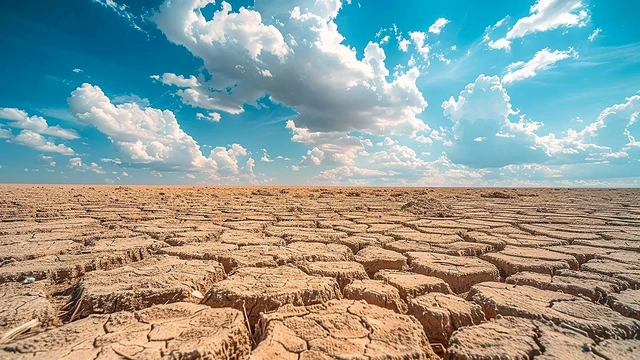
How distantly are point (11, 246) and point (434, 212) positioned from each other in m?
5.47

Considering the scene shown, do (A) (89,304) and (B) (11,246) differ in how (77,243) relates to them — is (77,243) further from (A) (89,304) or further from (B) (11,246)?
(A) (89,304)

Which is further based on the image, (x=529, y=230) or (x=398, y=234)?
(x=529, y=230)

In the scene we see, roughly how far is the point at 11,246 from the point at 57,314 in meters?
1.77

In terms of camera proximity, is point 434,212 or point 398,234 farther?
point 434,212

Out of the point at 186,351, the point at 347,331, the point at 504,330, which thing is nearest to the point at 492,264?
the point at 504,330

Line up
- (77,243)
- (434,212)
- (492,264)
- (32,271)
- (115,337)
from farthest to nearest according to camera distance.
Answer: (434,212)
(77,243)
(492,264)
(32,271)
(115,337)

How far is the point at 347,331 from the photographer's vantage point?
1184 millimetres

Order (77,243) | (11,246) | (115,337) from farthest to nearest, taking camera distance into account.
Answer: (77,243), (11,246), (115,337)

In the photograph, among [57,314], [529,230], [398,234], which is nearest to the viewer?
[57,314]

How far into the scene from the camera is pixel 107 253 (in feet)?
7.54

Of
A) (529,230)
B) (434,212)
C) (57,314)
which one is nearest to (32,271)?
(57,314)

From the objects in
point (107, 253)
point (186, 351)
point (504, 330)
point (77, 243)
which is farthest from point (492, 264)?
point (77, 243)

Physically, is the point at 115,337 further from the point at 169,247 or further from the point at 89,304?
the point at 169,247


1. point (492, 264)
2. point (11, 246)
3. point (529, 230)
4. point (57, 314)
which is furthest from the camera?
point (529, 230)
